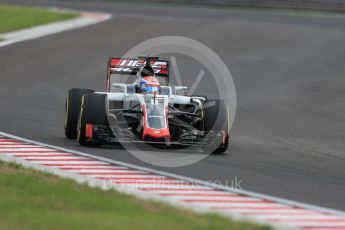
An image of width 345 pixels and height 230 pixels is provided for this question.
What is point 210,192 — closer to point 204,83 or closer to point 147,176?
point 147,176

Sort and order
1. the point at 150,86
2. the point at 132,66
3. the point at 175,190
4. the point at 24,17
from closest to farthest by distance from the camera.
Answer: the point at 175,190, the point at 150,86, the point at 132,66, the point at 24,17

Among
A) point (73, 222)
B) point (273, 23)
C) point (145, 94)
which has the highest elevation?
point (273, 23)

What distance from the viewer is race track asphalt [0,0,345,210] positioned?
44.7ft

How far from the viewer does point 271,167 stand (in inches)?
555

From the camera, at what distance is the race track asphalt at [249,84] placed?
13.6 meters

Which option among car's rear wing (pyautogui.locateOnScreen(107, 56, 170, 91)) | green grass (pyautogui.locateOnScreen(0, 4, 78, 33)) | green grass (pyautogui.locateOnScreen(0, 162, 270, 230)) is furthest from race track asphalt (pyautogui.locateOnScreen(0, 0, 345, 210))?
green grass (pyautogui.locateOnScreen(0, 4, 78, 33))

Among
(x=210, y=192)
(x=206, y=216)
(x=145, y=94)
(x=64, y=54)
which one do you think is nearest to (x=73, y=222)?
(x=206, y=216)

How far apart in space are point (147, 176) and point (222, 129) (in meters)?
3.32

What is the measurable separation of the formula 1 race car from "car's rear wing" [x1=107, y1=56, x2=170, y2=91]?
63 cm

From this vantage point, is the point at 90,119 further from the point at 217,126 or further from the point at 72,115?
the point at 217,126

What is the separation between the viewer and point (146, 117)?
48.2 feet

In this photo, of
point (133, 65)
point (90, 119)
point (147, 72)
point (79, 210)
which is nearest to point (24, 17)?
point (133, 65)

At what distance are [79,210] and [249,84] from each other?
16.4m

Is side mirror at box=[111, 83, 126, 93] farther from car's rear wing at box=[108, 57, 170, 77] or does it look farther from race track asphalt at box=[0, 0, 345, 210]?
race track asphalt at box=[0, 0, 345, 210]
